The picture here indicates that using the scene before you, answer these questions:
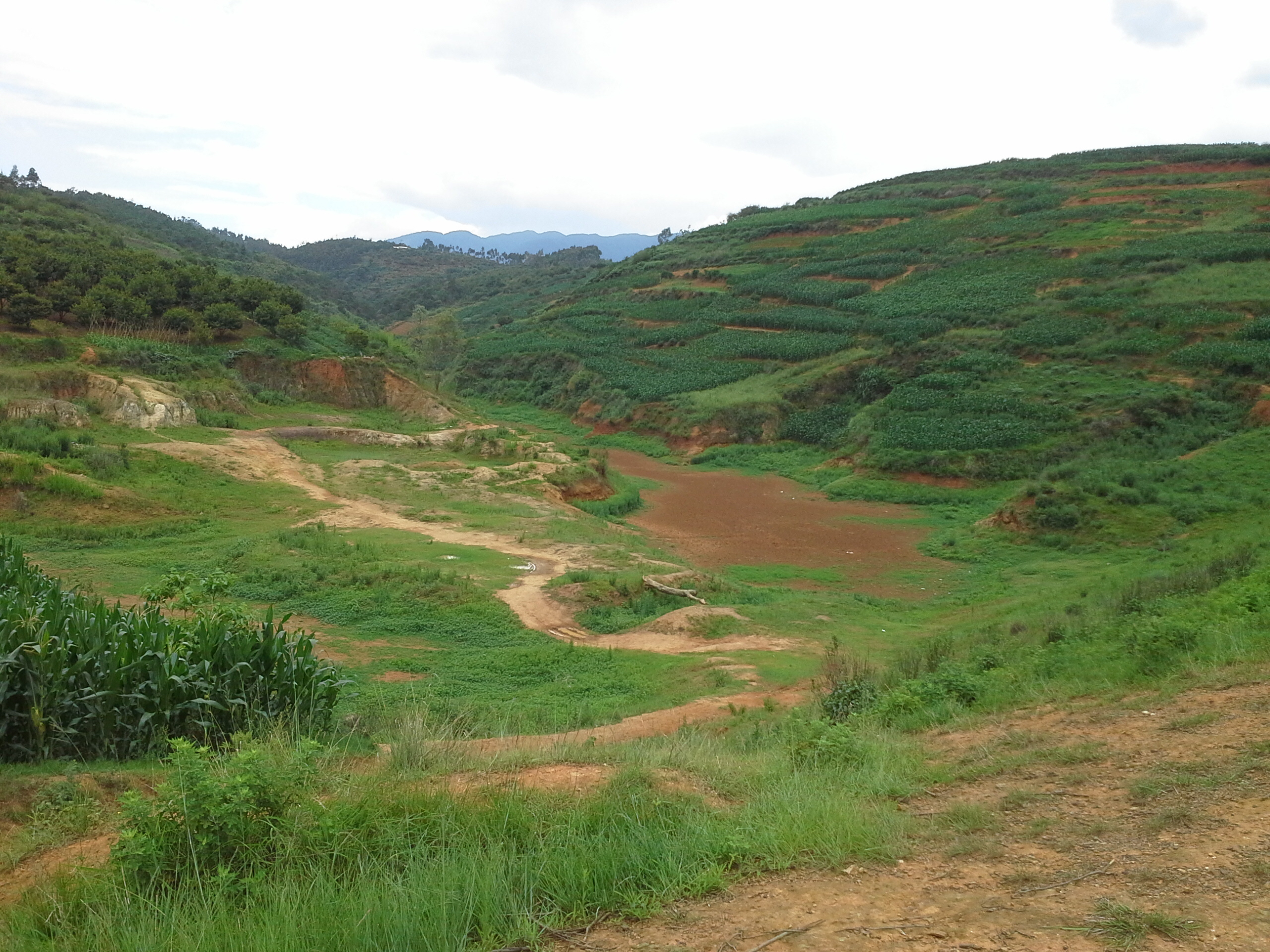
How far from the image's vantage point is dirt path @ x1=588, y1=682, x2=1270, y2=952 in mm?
3336

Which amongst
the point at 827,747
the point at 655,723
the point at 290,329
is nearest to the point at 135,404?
the point at 290,329

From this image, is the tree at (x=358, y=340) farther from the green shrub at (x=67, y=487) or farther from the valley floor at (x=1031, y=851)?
the valley floor at (x=1031, y=851)

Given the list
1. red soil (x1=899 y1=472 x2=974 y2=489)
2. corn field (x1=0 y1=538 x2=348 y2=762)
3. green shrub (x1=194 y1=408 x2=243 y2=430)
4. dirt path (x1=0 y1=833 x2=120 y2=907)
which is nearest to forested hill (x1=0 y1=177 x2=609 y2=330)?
green shrub (x1=194 y1=408 x2=243 y2=430)

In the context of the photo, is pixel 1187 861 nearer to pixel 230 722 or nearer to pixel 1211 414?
pixel 230 722

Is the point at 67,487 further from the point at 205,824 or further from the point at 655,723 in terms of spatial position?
the point at 205,824

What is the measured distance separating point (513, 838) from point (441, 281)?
135 m

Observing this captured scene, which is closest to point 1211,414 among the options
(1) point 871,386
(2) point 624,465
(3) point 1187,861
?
(1) point 871,386

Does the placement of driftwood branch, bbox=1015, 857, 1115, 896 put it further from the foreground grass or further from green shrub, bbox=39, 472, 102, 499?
green shrub, bbox=39, 472, 102, 499

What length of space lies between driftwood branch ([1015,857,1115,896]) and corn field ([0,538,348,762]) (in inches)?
184

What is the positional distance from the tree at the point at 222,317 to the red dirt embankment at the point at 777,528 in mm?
20105

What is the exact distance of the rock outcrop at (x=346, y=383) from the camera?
37.1 meters

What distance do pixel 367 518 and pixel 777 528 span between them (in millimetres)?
14022

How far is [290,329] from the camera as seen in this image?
127 ft

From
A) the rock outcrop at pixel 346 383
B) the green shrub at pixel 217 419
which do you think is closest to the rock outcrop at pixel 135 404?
the green shrub at pixel 217 419
